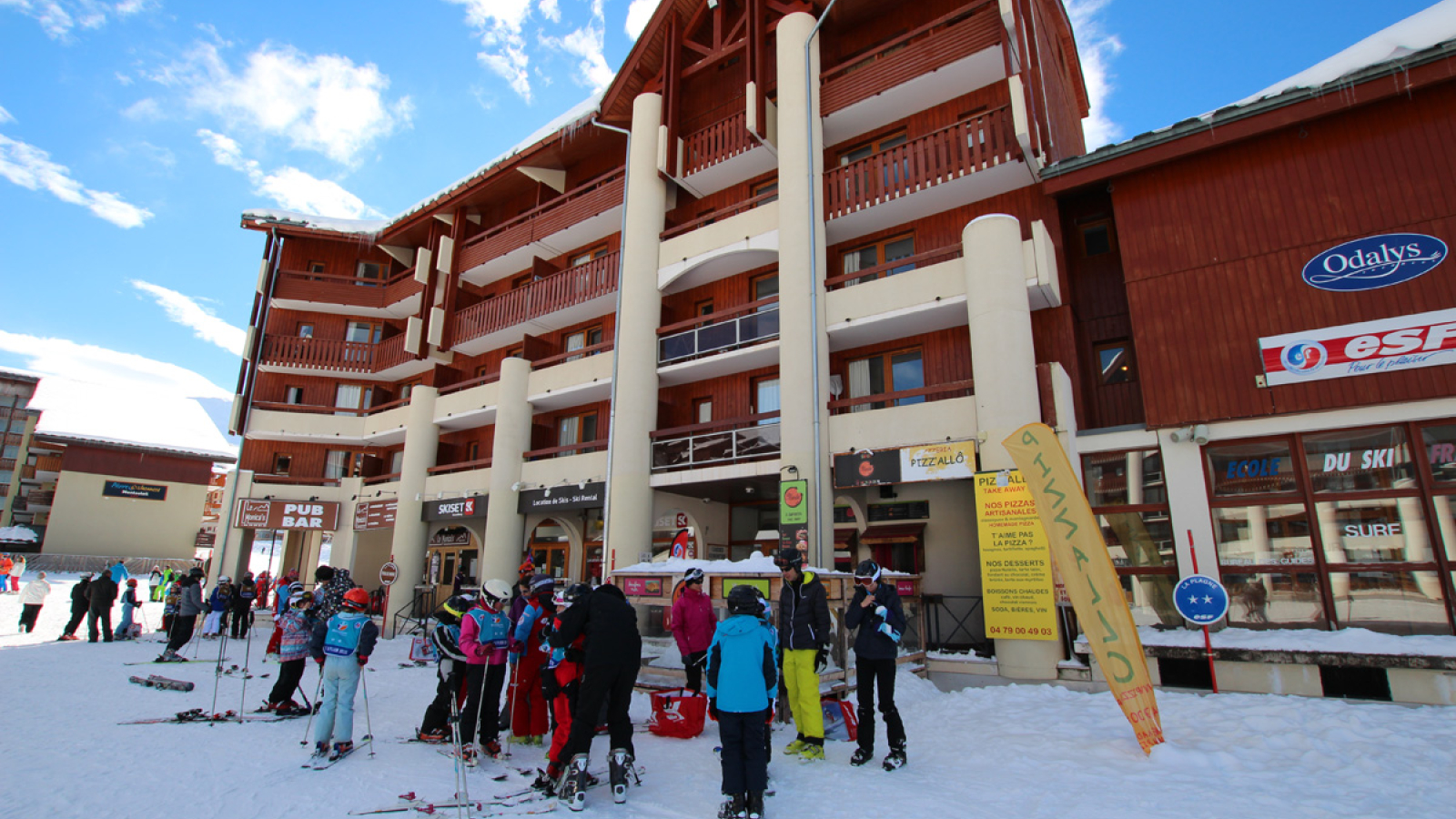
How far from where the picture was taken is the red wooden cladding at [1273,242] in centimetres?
1003

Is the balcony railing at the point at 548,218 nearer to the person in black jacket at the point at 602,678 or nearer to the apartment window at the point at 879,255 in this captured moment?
the apartment window at the point at 879,255

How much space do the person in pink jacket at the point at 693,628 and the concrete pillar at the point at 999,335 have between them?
5.14 metres

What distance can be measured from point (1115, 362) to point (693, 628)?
10.0 m

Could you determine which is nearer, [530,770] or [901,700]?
[530,770]

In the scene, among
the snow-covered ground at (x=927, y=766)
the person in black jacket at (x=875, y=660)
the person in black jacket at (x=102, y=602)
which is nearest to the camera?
the snow-covered ground at (x=927, y=766)

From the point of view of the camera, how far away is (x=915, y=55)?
1487 cm

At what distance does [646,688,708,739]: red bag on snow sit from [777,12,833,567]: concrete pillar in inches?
222

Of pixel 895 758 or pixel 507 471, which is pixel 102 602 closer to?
pixel 507 471

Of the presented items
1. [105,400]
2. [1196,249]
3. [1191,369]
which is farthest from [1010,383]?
[105,400]

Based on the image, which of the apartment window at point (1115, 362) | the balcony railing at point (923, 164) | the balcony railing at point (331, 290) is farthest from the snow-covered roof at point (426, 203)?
the apartment window at point (1115, 362)

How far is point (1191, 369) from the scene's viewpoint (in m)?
11.2

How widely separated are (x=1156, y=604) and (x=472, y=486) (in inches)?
685

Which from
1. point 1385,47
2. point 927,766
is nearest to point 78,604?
point 927,766

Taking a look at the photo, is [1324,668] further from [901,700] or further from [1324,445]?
[901,700]
